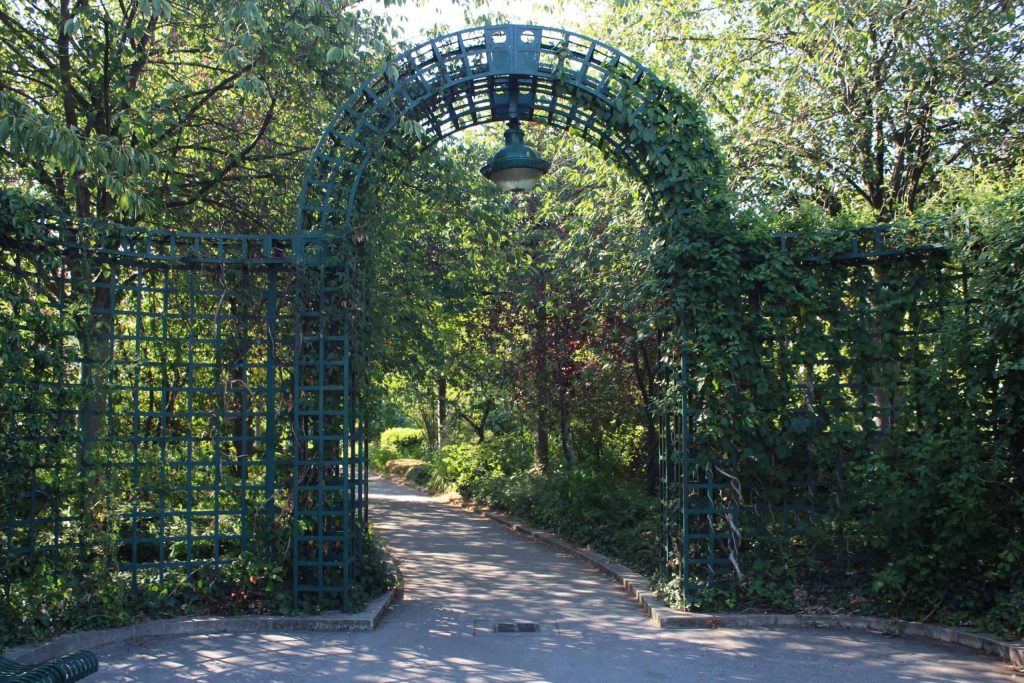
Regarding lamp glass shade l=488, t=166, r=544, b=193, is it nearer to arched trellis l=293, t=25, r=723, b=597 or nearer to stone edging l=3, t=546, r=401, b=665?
arched trellis l=293, t=25, r=723, b=597

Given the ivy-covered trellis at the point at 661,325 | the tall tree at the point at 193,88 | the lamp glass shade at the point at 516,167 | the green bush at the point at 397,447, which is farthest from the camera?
the green bush at the point at 397,447

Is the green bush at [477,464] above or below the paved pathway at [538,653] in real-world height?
above

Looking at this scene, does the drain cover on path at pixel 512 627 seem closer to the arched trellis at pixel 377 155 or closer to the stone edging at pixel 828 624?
the stone edging at pixel 828 624

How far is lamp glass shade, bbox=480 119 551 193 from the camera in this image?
7348 mm

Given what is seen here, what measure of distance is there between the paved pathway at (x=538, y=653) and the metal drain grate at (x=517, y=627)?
0.31 feet

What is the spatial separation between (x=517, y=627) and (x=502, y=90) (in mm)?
4965

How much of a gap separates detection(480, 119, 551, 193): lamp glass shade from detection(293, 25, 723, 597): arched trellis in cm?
87

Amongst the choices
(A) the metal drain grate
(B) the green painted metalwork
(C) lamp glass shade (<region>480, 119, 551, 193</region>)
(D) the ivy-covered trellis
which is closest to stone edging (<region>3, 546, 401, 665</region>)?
(D) the ivy-covered trellis

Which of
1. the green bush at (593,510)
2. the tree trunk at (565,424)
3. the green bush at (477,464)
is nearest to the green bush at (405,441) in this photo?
the green bush at (477,464)

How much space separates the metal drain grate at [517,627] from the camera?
729cm

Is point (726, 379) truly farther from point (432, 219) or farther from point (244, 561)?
point (432, 219)

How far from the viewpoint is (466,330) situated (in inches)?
647

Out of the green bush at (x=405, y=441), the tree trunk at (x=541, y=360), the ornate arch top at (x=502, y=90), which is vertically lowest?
the green bush at (x=405, y=441)

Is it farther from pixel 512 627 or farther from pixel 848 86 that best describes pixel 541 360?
pixel 512 627
